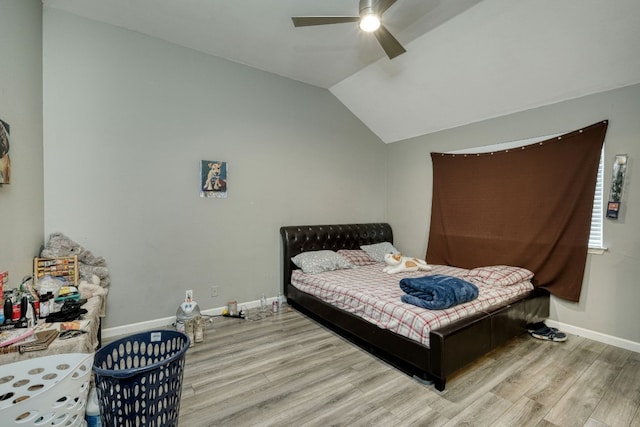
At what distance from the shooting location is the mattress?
7.34 ft

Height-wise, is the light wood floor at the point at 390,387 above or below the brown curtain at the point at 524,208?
below

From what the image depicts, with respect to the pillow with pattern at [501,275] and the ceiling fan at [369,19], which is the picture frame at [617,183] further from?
the ceiling fan at [369,19]

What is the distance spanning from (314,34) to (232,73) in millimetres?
1165

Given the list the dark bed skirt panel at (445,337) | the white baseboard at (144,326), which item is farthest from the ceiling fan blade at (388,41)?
the white baseboard at (144,326)

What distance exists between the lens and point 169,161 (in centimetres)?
319

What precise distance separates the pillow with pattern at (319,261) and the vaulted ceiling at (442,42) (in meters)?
2.38

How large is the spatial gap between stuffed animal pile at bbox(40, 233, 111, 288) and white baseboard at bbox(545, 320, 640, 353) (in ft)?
15.1

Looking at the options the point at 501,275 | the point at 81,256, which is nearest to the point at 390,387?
the point at 501,275

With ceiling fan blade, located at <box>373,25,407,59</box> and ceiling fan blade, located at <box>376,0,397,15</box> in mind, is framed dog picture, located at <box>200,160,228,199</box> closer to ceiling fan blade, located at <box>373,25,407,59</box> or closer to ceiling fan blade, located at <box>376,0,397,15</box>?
ceiling fan blade, located at <box>373,25,407,59</box>

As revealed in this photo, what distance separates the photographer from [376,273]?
3.62 metres

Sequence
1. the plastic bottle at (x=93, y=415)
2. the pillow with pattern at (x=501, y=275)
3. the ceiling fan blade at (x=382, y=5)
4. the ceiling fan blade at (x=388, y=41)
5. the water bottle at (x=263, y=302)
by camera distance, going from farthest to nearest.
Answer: the water bottle at (x=263, y=302) → the pillow with pattern at (x=501, y=275) → the ceiling fan blade at (x=388, y=41) → the ceiling fan blade at (x=382, y=5) → the plastic bottle at (x=93, y=415)

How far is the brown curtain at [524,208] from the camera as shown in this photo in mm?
2971

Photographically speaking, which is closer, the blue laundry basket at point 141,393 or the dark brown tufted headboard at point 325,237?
the blue laundry basket at point 141,393

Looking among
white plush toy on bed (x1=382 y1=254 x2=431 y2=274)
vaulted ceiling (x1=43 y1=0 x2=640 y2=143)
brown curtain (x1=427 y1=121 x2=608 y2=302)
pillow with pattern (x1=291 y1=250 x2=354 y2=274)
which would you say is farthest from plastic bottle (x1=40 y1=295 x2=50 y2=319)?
brown curtain (x1=427 y1=121 x2=608 y2=302)
